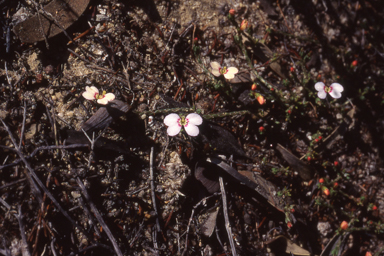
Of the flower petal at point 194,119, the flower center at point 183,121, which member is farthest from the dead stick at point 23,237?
the flower petal at point 194,119

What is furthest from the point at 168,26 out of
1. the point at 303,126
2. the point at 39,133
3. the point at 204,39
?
the point at 303,126

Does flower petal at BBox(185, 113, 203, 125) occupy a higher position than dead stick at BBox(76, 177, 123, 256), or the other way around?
flower petal at BBox(185, 113, 203, 125)

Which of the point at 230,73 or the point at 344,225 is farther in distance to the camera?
the point at 344,225

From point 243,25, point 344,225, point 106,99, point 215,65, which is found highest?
point 243,25

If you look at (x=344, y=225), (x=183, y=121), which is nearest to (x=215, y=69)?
(x=183, y=121)

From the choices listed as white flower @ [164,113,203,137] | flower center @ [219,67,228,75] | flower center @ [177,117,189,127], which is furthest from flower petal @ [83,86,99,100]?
flower center @ [219,67,228,75]

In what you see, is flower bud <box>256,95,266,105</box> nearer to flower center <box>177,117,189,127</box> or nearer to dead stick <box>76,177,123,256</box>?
flower center <box>177,117,189,127</box>

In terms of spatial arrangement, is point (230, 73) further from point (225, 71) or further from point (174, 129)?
point (174, 129)

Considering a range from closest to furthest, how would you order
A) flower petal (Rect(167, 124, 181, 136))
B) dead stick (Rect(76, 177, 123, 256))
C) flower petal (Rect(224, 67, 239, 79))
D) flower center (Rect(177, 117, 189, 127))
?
dead stick (Rect(76, 177, 123, 256)) < flower petal (Rect(167, 124, 181, 136)) < flower center (Rect(177, 117, 189, 127)) < flower petal (Rect(224, 67, 239, 79))

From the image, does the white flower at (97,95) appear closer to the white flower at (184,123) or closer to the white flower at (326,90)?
the white flower at (184,123)
